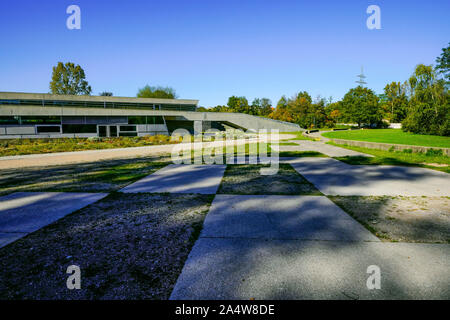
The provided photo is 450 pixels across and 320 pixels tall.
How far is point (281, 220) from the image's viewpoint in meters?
4.16

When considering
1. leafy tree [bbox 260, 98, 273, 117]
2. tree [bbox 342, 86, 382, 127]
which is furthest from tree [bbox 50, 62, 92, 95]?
tree [bbox 342, 86, 382, 127]

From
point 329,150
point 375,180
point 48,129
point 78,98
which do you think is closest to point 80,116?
point 78,98

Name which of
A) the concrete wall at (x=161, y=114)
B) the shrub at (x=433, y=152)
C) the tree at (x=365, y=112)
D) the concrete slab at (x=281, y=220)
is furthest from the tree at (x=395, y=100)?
the concrete slab at (x=281, y=220)

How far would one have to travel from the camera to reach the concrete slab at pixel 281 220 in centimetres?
359

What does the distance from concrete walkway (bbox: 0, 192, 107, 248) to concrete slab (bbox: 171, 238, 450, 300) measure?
291 cm

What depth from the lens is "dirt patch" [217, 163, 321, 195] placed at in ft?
19.7

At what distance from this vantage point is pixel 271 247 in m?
3.21

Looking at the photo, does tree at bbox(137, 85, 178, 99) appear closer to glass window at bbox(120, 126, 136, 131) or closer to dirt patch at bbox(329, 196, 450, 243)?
glass window at bbox(120, 126, 136, 131)

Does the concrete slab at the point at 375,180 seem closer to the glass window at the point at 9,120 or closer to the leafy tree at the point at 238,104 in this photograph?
the glass window at the point at 9,120

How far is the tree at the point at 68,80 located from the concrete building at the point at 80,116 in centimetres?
4620
